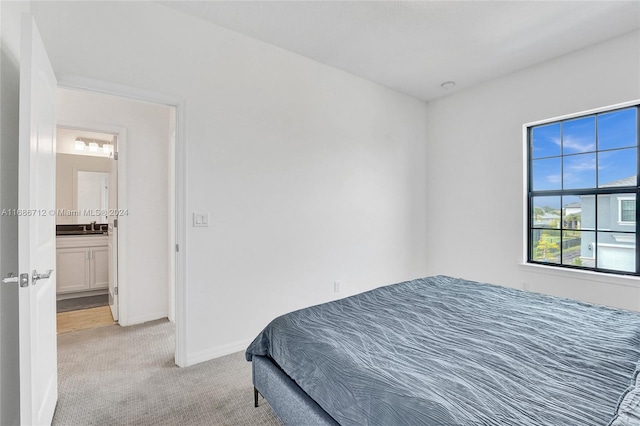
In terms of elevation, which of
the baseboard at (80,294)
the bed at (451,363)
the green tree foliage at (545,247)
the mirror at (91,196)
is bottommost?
the baseboard at (80,294)

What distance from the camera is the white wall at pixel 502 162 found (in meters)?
2.73

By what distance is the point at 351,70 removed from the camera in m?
3.33

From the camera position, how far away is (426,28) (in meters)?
2.57

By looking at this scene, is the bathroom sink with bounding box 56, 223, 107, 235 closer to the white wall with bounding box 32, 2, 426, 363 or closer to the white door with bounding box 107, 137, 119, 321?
the white door with bounding box 107, 137, 119, 321

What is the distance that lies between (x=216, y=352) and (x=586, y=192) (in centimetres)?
369

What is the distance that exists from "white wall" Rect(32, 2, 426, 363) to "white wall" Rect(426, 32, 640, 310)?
30.2 inches

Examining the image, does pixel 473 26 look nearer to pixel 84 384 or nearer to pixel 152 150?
pixel 152 150

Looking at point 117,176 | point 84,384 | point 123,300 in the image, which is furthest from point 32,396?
point 117,176

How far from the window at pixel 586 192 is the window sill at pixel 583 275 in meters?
0.12

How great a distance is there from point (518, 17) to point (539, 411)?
2.72 metres

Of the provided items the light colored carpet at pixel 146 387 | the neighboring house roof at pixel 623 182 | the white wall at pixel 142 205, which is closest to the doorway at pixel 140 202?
the white wall at pixel 142 205

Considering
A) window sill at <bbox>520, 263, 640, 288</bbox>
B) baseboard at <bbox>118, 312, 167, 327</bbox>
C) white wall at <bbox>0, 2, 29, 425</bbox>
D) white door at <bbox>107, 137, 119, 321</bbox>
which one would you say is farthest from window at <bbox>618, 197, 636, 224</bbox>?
white door at <bbox>107, 137, 119, 321</bbox>

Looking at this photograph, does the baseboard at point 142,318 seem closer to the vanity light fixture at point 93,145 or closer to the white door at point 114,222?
the white door at point 114,222

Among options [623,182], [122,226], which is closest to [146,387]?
[122,226]
